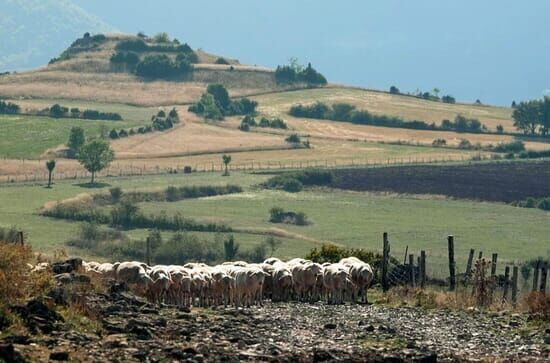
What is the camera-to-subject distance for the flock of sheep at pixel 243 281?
133 feet

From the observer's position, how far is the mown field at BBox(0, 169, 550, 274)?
83000 millimetres

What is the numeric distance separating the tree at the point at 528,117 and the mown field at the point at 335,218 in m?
56.6

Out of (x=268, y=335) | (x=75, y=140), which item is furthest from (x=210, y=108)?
(x=268, y=335)

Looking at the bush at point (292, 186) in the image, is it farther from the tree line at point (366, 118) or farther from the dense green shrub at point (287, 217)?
the tree line at point (366, 118)

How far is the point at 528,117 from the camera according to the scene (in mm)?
171875

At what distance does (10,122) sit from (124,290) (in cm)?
12398

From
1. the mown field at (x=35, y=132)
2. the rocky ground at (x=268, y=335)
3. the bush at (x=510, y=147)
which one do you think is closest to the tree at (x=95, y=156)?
the mown field at (x=35, y=132)

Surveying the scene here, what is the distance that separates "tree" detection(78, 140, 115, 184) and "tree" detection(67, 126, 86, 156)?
11415mm

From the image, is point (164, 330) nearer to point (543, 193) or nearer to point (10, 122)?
point (543, 193)

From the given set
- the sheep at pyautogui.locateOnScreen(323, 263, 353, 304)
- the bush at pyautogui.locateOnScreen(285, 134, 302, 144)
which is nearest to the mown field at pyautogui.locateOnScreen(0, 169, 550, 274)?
the sheep at pyautogui.locateOnScreen(323, 263, 353, 304)

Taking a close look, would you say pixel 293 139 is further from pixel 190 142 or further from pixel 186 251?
pixel 186 251

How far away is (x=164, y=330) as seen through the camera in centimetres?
3052

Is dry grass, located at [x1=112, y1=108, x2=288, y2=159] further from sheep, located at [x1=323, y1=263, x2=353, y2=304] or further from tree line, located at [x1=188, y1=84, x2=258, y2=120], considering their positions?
sheep, located at [x1=323, y1=263, x2=353, y2=304]

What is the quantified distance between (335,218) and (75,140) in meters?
48.5
